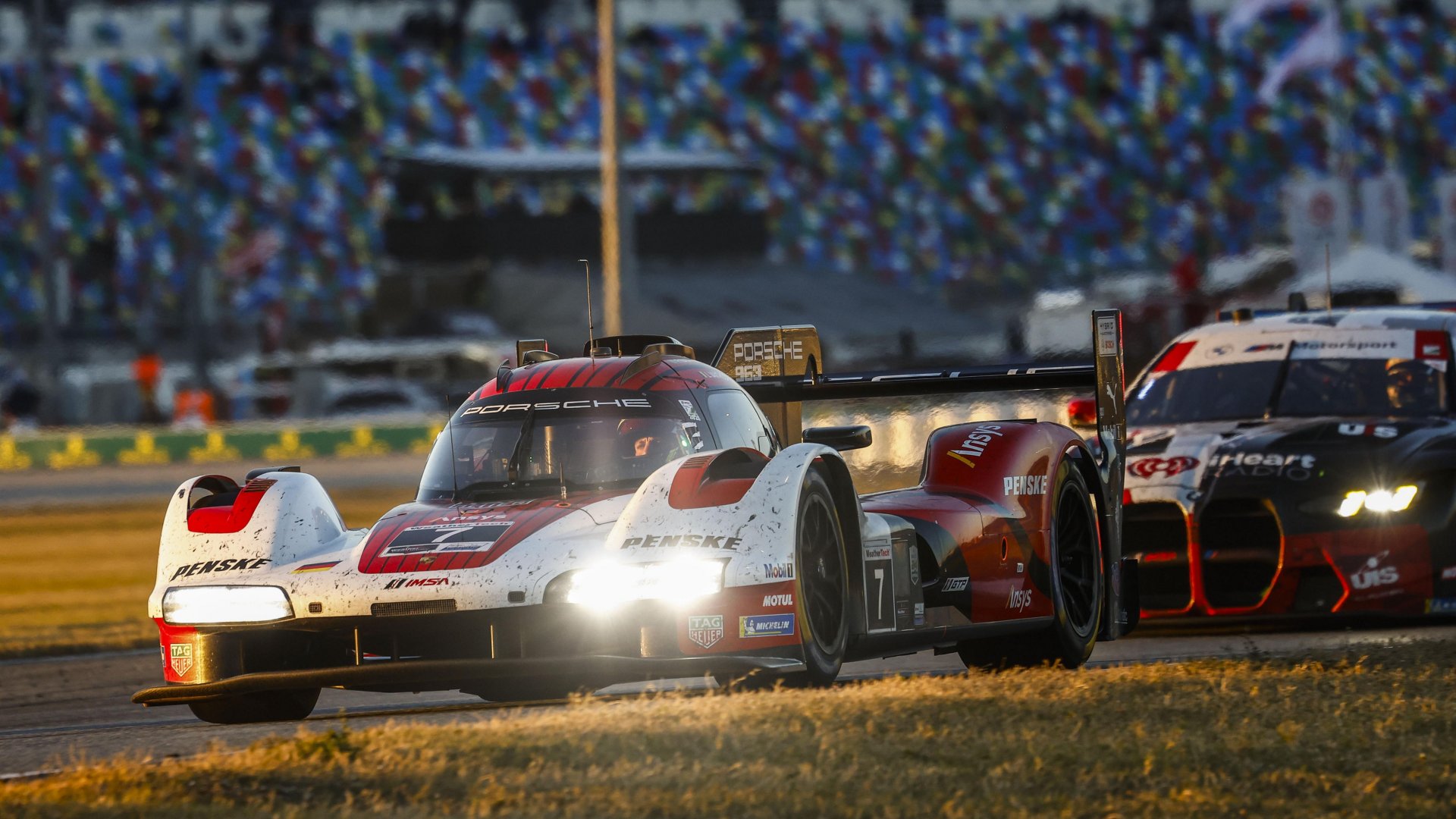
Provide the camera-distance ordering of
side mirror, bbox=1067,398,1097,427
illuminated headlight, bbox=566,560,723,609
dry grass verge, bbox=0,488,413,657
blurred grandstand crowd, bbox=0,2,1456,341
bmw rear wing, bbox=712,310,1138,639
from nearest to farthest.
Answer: illuminated headlight, bbox=566,560,723,609 → bmw rear wing, bbox=712,310,1138,639 → side mirror, bbox=1067,398,1097,427 → dry grass verge, bbox=0,488,413,657 → blurred grandstand crowd, bbox=0,2,1456,341

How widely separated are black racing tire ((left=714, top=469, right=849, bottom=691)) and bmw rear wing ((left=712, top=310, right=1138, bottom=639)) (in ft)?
6.45

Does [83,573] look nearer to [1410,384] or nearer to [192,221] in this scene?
[1410,384]

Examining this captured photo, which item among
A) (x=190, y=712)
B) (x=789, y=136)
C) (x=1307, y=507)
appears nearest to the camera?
(x=190, y=712)

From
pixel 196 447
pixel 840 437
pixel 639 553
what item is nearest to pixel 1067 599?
pixel 840 437

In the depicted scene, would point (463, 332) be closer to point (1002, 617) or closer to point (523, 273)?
point (523, 273)

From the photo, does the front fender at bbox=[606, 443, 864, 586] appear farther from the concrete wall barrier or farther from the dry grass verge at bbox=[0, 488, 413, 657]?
the concrete wall barrier

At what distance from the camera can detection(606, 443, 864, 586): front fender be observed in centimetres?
721

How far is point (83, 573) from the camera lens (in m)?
21.2

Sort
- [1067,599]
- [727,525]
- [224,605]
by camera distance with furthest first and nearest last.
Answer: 1. [1067,599]
2. [224,605]
3. [727,525]

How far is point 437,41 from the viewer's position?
4869 cm

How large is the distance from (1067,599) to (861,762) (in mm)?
3648

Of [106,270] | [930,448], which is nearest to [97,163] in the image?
[106,270]

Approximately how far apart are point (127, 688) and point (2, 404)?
2792cm

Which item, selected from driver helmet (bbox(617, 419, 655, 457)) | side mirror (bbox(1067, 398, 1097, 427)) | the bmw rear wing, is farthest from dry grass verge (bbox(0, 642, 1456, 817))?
side mirror (bbox(1067, 398, 1097, 427))
